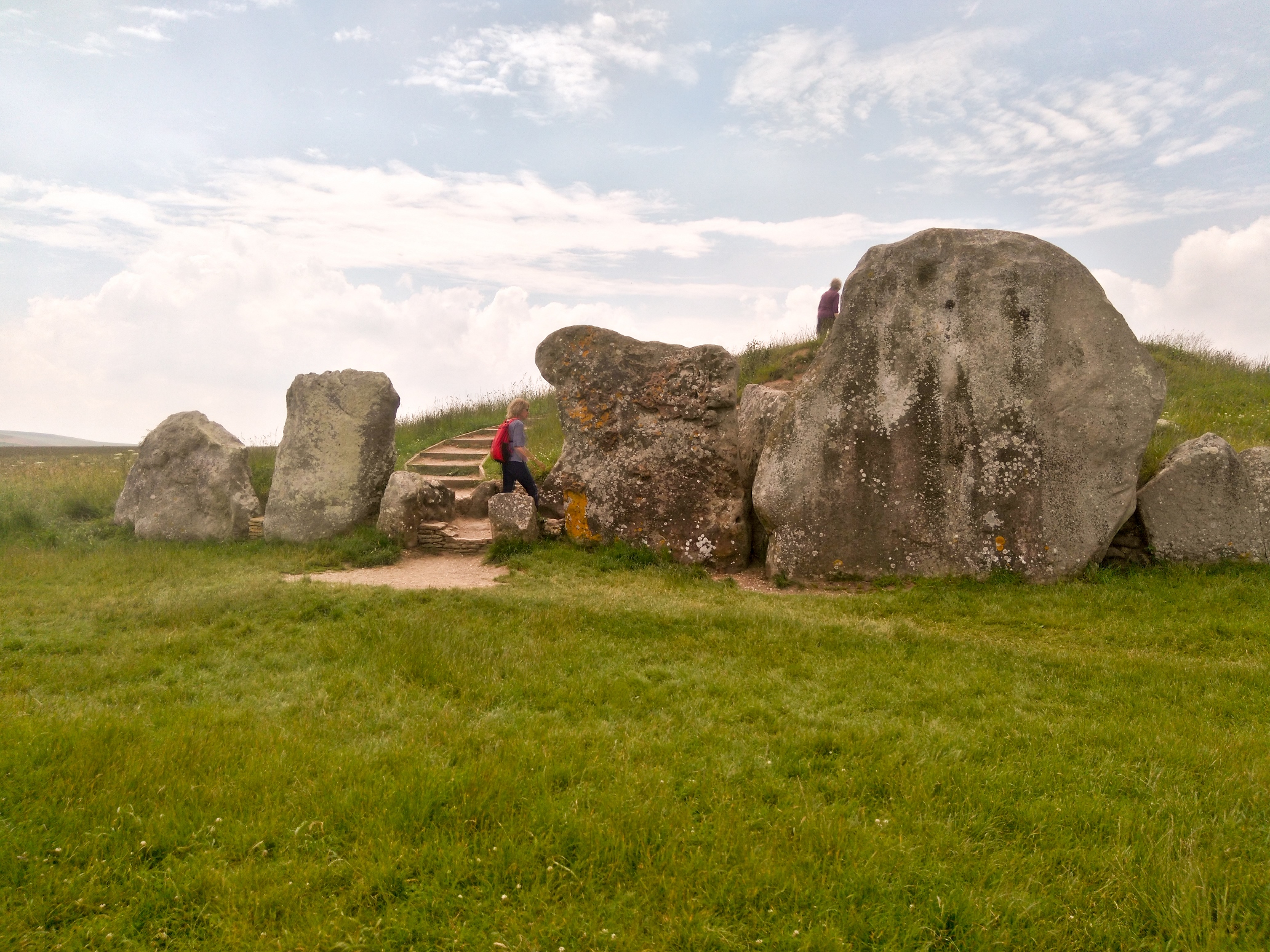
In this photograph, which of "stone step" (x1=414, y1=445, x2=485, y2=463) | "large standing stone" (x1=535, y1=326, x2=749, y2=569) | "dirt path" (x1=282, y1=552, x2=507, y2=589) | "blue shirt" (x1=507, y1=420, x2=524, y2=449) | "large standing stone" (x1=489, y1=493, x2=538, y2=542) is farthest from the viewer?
"stone step" (x1=414, y1=445, x2=485, y2=463)

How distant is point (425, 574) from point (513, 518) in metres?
1.51

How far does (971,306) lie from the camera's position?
1040 centimetres

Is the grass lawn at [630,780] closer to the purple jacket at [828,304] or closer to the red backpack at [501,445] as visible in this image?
the red backpack at [501,445]

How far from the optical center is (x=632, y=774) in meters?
4.83

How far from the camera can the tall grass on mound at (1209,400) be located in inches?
517

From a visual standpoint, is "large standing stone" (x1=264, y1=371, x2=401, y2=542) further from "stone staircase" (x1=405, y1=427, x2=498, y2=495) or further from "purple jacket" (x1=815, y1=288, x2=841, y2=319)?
"purple jacket" (x1=815, y1=288, x2=841, y2=319)

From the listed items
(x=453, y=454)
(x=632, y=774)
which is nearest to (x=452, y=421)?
(x=453, y=454)

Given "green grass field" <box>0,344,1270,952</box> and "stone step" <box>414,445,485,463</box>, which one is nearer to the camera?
"green grass field" <box>0,344,1270,952</box>

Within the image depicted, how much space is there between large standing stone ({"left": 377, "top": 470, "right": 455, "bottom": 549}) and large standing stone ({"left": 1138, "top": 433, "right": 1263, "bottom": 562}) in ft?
32.2

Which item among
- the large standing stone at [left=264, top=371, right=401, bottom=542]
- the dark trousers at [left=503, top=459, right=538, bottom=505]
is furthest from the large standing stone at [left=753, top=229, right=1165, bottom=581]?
the large standing stone at [left=264, top=371, right=401, bottom=542]

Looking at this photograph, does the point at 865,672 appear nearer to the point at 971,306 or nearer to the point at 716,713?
the point at 716,713

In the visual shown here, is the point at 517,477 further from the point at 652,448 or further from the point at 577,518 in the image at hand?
the point at 652,448

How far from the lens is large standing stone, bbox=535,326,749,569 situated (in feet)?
37.7

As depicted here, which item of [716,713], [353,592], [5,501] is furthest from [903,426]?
[5,501]
